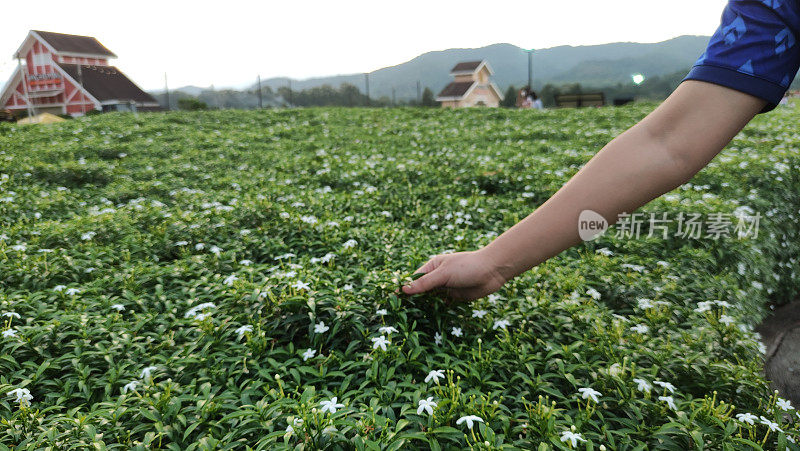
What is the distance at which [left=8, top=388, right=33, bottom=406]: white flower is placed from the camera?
5.42 ft

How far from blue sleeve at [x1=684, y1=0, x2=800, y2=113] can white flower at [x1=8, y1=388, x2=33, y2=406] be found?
2.21 meters

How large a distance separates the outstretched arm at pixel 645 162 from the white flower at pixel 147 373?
1.44m

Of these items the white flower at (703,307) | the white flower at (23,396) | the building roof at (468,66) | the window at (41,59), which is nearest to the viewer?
the white flower at (23,396)

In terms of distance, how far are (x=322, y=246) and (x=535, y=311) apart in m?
1.53

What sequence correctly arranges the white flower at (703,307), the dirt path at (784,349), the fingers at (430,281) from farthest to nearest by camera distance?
the dirt path at (784,349), the white flower at (703,307), the fingers at (430,281)

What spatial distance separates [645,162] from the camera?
0.99 meters

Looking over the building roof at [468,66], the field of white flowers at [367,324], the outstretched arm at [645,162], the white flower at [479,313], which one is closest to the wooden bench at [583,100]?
the field of white flowers at [367,324]

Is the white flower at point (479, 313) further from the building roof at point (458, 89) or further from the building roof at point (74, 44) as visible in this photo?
the building roof at point (458, 89)

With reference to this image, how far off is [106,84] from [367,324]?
35658 millimetres

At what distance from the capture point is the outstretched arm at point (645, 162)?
91 centimetres

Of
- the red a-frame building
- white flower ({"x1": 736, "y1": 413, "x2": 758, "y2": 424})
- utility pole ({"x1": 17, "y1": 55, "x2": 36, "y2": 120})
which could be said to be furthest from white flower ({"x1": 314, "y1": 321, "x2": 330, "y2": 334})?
utility pole ({"x1": 17, "y1": 55, "x2": 36, "y2": 120})

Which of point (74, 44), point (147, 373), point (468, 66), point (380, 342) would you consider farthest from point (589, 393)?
point (468, 66)

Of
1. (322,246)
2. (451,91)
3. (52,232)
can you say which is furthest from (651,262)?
(451,91)

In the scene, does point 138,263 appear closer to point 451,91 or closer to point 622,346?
point 622,346
